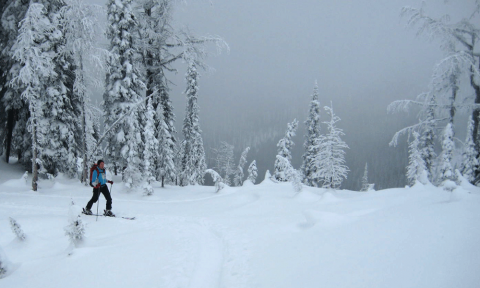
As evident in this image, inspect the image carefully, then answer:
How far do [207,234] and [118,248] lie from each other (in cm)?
270

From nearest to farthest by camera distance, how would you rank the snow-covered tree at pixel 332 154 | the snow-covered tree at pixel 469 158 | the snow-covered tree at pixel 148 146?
the snow-covered tree at pixel 469 158 < the snow-covered tree at pixel 148 146 < the snow-covered tree at pixel 332 154

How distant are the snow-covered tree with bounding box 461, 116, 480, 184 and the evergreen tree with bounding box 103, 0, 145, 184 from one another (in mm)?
21486

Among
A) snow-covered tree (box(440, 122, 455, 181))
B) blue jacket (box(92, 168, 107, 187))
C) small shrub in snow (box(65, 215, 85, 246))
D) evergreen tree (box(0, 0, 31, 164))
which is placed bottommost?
small shrub in snow (box(65, 215, 85, 246))

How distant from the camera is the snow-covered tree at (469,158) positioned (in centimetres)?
1366

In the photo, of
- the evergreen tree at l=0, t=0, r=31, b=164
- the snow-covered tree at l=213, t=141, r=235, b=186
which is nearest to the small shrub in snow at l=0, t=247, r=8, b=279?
the evergreen tree at l=0, t=0, r=31, b=164

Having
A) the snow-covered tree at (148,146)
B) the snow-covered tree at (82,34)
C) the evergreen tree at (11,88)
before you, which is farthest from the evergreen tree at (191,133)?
the evergreen tree at (11,88)

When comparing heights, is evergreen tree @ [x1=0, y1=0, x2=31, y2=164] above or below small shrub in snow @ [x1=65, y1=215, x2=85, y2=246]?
above

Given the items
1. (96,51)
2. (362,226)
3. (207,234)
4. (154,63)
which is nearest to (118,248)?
(207,234)

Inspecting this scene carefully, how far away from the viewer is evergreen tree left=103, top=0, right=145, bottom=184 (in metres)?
18.4

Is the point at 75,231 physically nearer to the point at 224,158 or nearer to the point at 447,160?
the point at 447,160

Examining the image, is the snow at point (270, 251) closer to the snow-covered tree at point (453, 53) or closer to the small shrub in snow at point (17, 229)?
the small shrub in snow at point (17, 229)

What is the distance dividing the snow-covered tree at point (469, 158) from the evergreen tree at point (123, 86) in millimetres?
21486

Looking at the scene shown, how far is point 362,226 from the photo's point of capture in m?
5.56

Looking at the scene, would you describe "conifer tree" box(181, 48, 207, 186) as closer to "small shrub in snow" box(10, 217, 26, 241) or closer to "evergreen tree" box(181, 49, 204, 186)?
"evergreen tree" box(181, 49, 204, 186)
